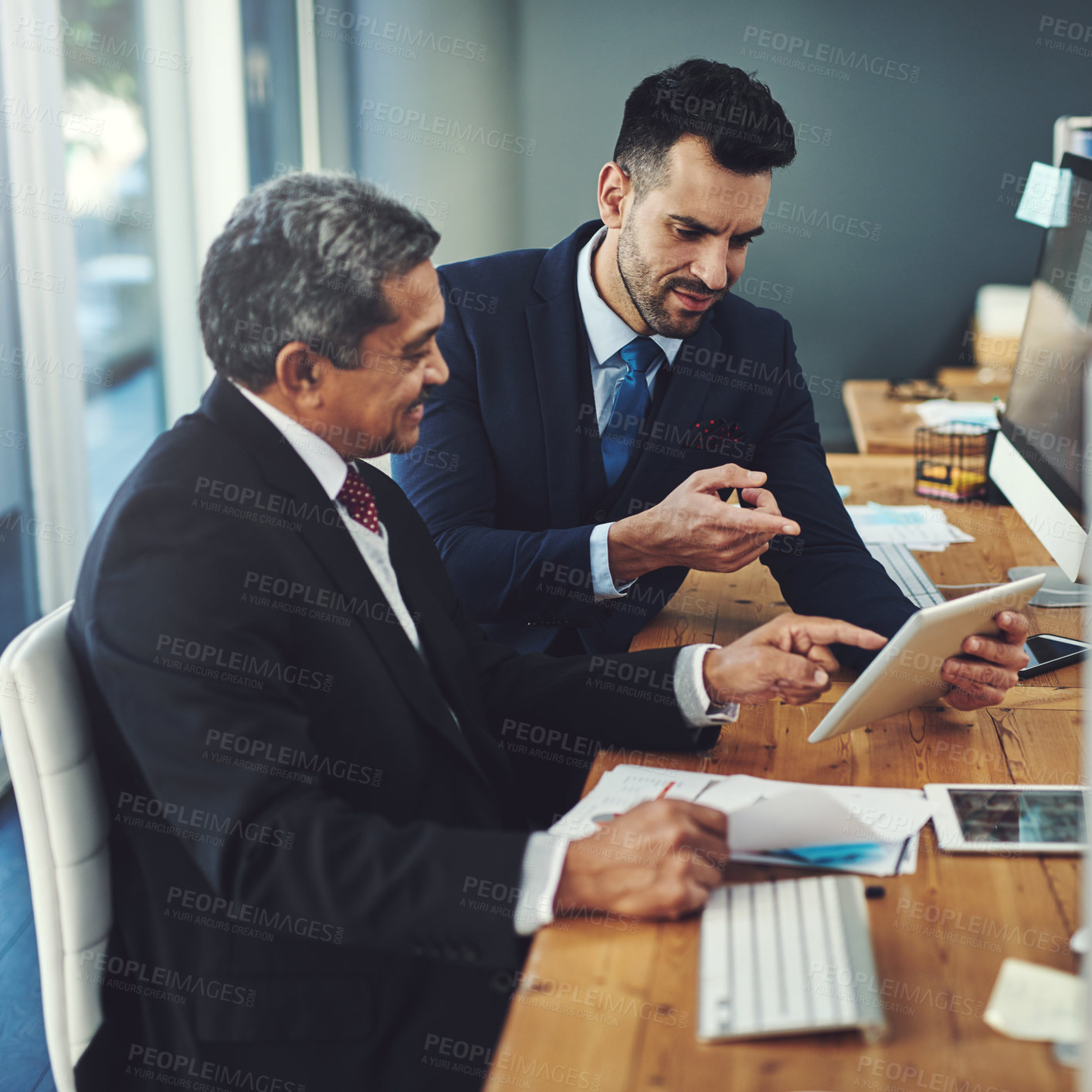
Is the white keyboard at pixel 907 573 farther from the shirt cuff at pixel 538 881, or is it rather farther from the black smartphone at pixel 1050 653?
the shirt cuff at pixel 538 881

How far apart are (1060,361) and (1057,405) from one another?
10cm

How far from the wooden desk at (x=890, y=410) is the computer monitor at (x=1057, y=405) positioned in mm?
886

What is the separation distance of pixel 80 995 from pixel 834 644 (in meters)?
1.07

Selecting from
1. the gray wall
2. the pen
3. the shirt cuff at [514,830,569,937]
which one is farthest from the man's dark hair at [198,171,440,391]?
the gray wall

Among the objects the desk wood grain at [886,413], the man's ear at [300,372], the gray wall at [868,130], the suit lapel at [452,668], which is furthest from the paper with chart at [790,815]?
the gray wall at [868,130]

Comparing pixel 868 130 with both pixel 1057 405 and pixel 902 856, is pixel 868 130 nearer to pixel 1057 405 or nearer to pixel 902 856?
pixel 1057 405

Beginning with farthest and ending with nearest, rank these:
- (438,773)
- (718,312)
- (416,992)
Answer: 1. (718,312)
2. (438,773)
3. (416,992)

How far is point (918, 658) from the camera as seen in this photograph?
122 centimetres

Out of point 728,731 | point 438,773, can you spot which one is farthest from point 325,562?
point 728,731

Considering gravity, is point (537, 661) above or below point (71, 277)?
below

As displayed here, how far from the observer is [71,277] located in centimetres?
259

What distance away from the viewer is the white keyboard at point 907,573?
180cm

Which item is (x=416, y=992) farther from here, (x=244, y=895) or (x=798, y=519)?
(x=798, y=519)

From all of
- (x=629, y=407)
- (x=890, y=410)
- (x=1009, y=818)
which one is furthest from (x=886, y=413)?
(x=1009, y=818)
